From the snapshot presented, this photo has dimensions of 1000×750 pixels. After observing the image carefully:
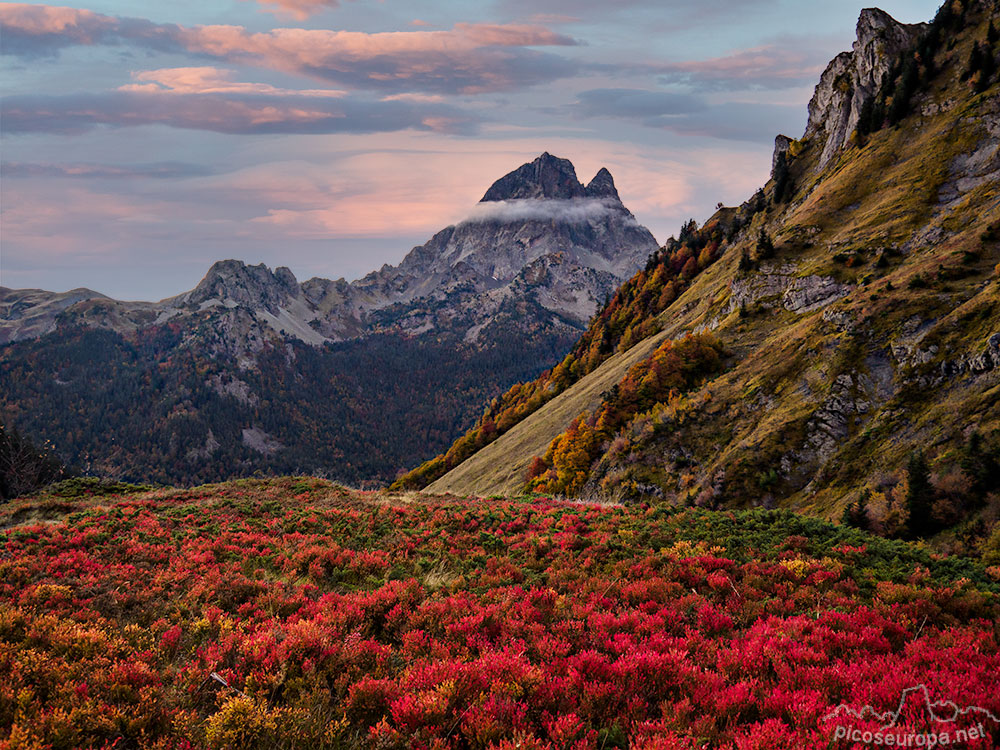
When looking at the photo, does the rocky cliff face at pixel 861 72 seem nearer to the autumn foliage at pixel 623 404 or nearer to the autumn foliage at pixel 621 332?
the autumn foliage at pixel 621 332

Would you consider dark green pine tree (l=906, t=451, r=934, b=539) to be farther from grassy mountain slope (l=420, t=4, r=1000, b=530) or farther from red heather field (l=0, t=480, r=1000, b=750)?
red heather field (l=0, t=480, r=1000, b=750)

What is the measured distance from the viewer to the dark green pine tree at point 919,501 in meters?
19.6

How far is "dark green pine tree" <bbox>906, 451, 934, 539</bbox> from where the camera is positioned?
773 inches

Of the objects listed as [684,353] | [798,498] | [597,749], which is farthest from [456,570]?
[684,353]

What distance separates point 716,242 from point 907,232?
72848 millimetres

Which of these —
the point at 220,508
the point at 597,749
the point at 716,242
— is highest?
the point at 716,242

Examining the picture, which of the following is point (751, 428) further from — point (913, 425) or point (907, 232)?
point (907, 232)

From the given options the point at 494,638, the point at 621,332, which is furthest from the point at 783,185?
the point at 494,638

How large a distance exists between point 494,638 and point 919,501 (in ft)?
72.3

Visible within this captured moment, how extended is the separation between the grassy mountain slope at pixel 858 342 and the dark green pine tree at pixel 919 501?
22.6 inches

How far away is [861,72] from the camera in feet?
281

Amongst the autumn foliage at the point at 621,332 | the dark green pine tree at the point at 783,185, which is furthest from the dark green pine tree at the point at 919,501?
the dark green pine tree at the point at 783,185

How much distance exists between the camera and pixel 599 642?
350 inches

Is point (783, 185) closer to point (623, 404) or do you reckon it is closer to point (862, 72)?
point (862, 72)
